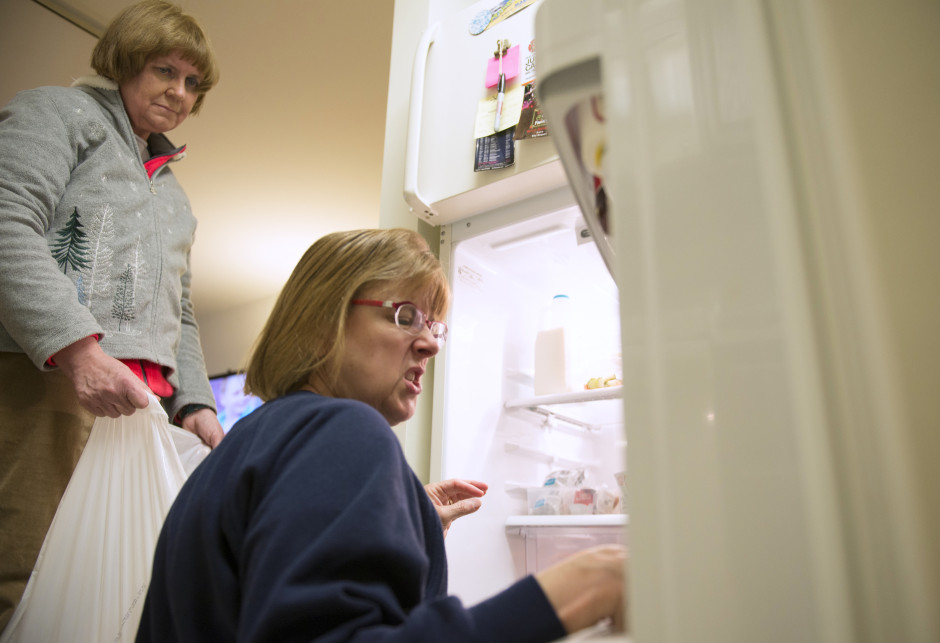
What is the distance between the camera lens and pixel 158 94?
1.27 meters

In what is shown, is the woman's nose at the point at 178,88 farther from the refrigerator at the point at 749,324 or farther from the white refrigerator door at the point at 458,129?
the refrigerator at the point at 749,324

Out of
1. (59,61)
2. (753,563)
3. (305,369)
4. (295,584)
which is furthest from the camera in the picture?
(59,61)

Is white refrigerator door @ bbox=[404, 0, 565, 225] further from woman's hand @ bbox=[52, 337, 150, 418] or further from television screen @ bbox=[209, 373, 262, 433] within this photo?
television screen @ bbox=[209, 373, 262, 433]

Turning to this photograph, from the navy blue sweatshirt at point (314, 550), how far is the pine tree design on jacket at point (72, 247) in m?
0.65

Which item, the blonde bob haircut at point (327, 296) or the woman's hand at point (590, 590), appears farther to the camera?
the blonde bob haircut at point (327, 296)

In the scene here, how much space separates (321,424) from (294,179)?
3509 mm

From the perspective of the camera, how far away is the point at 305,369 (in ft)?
2.53

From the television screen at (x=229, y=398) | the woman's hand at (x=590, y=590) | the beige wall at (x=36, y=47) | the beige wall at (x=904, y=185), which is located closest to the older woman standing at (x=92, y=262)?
the woman's hand at (x=590, y=590)

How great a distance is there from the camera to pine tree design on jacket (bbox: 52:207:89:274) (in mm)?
1098

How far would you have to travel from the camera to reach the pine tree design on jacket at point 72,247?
1.10m

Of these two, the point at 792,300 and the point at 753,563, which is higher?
the point at 792,300

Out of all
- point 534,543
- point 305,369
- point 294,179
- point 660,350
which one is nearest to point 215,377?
point 294,179

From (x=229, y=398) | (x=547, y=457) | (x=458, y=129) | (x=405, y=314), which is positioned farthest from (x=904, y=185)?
(x=229, y=398)

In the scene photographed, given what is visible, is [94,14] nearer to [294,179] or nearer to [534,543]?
[294,179]
